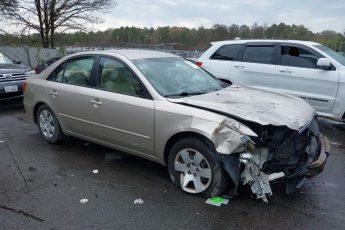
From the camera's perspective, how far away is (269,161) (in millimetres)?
3818

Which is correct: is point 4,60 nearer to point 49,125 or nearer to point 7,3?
point 49,125

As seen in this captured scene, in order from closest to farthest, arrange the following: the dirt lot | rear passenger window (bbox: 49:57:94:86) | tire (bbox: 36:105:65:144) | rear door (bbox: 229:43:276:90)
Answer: the dirt lot < rear passenger window (bbox: 49:57:94:86) < tire (bbox: 36:105:65:144) < rear door (bbox: 229:43:276:90)

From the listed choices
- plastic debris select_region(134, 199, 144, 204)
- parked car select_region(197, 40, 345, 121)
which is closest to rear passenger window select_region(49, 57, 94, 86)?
plastic debris select_region(134, 199, 144, 204)

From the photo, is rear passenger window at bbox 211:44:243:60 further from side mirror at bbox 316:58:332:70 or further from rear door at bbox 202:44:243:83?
side mirror at bbox 316:58:332:70

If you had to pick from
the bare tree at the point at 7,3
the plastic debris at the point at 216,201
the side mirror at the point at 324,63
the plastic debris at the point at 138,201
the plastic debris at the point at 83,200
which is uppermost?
the bare tree at the point at 7,3

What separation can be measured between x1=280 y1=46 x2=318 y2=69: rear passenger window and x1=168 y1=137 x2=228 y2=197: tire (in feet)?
14.4

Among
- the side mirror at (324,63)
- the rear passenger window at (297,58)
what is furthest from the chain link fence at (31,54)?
the side mirror at (324,63)

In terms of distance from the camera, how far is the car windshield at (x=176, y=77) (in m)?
4.51

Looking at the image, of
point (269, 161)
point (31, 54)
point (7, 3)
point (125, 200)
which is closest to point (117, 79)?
point (125, 200)

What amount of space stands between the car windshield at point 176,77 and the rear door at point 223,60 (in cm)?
307

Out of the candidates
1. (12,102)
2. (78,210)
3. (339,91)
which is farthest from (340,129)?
(12,102)

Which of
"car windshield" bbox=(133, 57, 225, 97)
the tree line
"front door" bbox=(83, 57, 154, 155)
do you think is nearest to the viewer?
"front door" bbox=(83, 57, 154, 155)

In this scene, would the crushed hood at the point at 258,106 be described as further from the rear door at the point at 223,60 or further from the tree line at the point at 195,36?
the tree line at the point at 195,36

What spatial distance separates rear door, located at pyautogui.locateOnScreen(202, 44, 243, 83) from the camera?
8359 mm
